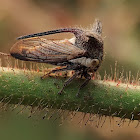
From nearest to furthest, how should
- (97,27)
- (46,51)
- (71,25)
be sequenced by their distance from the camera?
(46,51) < (97,27) < (71,25)

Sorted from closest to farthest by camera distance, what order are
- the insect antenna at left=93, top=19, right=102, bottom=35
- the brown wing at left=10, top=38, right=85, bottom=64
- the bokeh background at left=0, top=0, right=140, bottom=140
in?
1. the brown wing at left=10, top=38, right=85, bottom=64
2. the insect antenna at left=93, top=19, right=102, bottom=35
3. the bokeh background at left=0, top=0, right=140, bottom=140

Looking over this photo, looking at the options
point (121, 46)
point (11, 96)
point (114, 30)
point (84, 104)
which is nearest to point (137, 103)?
point (84, 104)

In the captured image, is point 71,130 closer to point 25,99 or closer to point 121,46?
point 121,46

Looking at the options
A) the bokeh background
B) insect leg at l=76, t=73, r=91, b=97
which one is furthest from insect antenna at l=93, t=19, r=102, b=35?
the bokeh background

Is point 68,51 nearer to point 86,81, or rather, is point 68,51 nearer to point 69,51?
point 69,51

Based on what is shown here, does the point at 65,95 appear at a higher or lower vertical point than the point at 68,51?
lower

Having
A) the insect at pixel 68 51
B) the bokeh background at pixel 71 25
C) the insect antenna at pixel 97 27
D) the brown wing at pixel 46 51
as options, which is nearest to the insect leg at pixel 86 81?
the insect at pixel 68 51

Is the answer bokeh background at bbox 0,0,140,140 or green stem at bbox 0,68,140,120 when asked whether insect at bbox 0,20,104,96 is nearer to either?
green stem at bbox 0,68,140,120

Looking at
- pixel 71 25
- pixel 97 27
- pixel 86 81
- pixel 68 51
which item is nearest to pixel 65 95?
pixel 86 81
